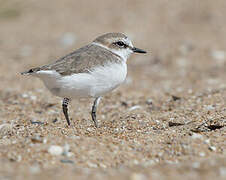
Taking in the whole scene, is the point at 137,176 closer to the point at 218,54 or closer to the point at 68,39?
the point at 218,54

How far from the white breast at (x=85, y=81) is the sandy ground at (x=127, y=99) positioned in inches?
17.2

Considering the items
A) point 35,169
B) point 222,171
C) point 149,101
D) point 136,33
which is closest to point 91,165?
point 35,169

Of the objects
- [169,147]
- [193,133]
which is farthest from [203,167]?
[193,133]

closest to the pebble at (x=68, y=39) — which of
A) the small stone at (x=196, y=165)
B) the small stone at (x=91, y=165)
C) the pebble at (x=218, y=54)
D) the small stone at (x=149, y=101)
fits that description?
the pebble at (x=218, y=54)

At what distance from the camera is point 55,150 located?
11.2 feet

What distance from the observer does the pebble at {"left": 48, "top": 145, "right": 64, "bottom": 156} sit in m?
3.38

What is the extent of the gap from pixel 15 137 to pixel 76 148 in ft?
3.01

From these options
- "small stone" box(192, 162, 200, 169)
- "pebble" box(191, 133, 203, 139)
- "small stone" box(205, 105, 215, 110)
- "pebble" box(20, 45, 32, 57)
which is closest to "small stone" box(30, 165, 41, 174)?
"small stone" box(192, 162, 200, 169)

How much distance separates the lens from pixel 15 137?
13.4 ft

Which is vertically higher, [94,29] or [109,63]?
[94,29]

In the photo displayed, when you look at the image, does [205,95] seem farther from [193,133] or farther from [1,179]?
[1,179]

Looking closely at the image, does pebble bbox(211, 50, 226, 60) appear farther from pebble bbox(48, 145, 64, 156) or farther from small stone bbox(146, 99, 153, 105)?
pebble bbox(48, 145, 64, 156)

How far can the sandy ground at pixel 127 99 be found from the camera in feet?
10.7

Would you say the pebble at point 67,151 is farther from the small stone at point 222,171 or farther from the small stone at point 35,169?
the small stone at point 222,171
